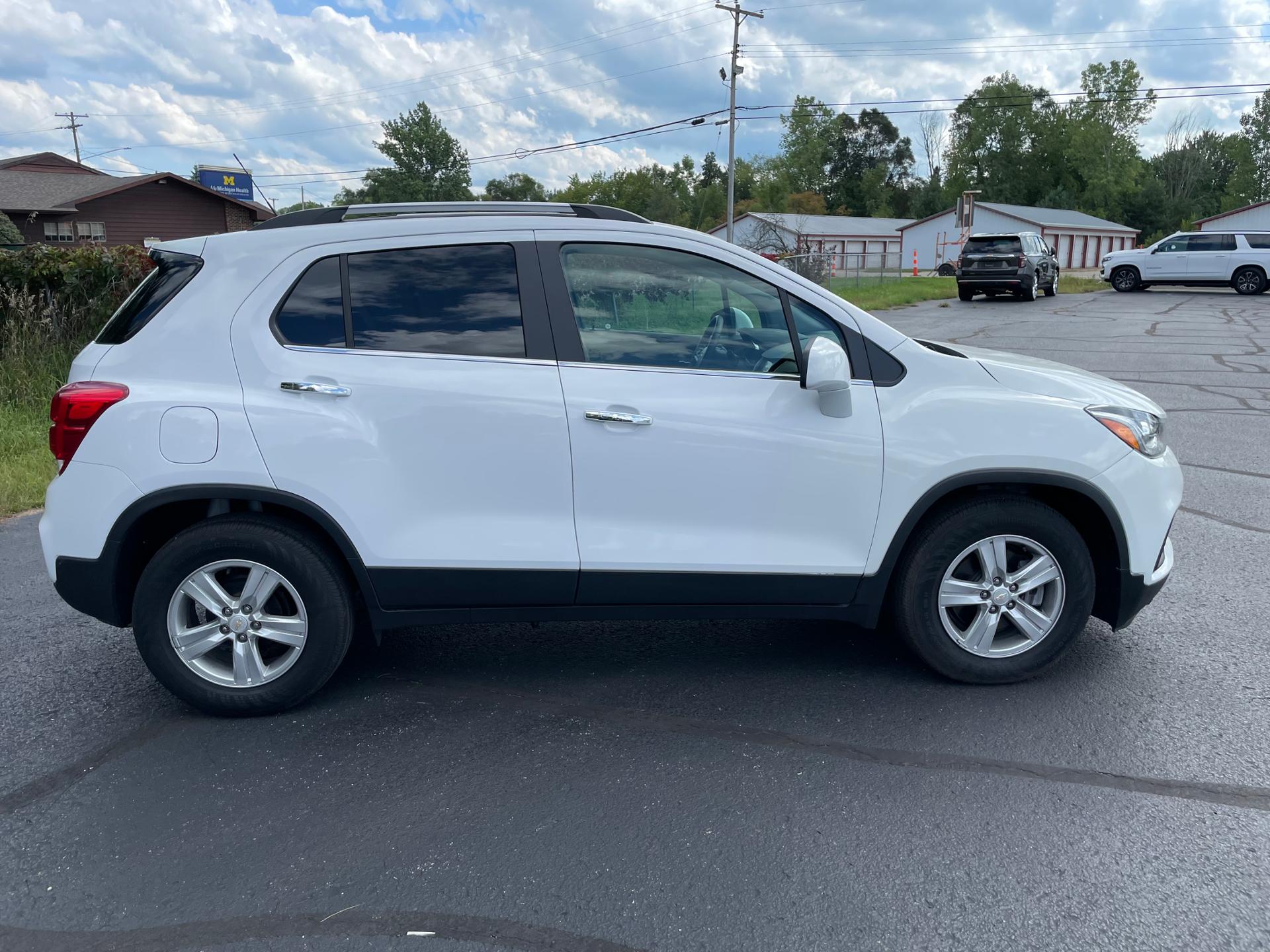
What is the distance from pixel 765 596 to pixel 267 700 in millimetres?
1951

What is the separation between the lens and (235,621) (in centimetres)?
371

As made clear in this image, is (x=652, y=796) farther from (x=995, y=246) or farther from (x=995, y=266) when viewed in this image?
(x=995, y=246)

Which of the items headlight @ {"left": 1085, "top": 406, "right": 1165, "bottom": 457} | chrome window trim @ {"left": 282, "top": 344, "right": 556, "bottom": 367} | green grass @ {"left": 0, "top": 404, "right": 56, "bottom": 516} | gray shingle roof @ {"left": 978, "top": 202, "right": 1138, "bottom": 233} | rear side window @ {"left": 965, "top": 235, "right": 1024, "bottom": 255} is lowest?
green grass @ {"left": 0, "top": 404, "right": 56, "bottom": 516}

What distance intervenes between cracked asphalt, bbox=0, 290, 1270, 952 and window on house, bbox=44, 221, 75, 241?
137ft

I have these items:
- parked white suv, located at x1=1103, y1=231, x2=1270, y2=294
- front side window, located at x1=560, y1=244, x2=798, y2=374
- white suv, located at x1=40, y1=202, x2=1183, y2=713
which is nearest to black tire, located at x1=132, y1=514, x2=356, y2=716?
white suv, located at x1=40, y1=202, x2=1183, y2=713

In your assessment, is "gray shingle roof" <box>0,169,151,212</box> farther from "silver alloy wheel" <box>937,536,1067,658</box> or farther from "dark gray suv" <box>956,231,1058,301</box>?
"silver alloy wheel" <box>937,536,1067,658</box>

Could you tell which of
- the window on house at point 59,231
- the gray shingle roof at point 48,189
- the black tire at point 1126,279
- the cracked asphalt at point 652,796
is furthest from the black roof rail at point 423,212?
the window on house at point 59,231

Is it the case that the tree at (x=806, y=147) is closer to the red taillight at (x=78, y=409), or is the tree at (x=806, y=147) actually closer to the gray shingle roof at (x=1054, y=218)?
the gray shingle roof at (x=1054, y=218)

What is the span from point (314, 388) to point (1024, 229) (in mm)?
71276

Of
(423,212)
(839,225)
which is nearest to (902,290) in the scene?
(423,212)

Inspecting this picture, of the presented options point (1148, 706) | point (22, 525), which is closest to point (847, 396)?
point (1148, 706)

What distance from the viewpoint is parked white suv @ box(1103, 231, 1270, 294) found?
31.1m

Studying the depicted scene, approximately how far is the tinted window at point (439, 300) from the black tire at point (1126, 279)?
35469mm

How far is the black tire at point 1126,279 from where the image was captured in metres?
34.0
